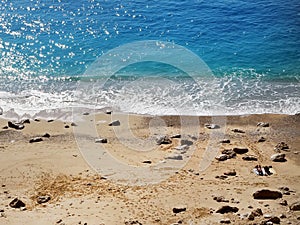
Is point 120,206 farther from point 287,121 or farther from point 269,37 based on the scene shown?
point 269,37

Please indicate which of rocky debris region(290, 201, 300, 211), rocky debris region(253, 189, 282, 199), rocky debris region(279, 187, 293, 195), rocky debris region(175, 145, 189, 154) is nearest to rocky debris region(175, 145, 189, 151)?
rocky debris region(175, 145, 189, 154)

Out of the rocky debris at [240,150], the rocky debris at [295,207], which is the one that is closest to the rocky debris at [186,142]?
the rocky debris at [240,150]

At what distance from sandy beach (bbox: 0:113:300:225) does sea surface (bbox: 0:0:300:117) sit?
166cm

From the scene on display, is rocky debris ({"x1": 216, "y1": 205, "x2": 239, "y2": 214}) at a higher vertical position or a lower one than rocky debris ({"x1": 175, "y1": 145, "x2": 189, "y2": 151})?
lower

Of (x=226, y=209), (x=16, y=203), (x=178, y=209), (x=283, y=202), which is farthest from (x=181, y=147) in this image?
(x=16, y=203)

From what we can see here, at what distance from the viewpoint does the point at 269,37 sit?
2539 cm

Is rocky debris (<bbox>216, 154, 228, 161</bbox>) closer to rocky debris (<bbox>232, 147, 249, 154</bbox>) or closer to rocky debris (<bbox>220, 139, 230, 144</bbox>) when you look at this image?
rocky debris (<bbox>232, 147, 249, 154</bbox>)

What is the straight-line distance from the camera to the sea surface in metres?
20.2

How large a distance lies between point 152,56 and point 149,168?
10.3m

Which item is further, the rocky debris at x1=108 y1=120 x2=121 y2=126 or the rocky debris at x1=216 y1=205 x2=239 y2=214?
the rocky debris at x1=108 y1=120 x2=121 y2=126

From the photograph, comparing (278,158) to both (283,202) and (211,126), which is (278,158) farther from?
(283,202)

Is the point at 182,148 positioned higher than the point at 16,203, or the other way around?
the point at 182,148

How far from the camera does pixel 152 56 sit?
2394 centimetres

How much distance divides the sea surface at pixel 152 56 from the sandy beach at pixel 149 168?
65.4 inches
